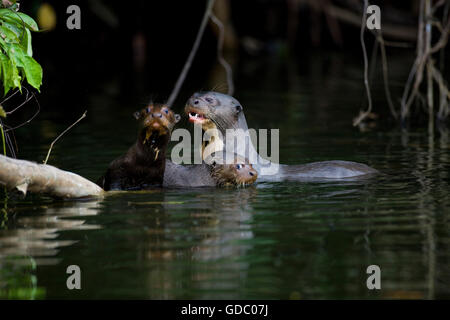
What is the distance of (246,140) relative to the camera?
7121 mm

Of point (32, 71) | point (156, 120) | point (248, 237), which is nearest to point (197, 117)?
point (156, 120)

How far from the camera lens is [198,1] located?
22.2m

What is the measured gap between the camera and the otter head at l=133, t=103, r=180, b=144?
19.9 feet

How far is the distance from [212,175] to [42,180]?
4.73 ft

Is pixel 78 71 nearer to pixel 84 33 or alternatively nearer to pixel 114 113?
pixel 84 33

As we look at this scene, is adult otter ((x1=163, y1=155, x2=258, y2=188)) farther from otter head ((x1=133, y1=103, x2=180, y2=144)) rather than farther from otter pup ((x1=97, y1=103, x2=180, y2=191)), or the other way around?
otter head ((x1=133, y1=103, x2=180, y2=144))

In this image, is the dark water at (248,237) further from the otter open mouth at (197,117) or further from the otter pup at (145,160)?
the otter open mouth at (197,117)

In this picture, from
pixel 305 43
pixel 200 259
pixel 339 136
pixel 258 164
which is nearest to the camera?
pixel 200 259

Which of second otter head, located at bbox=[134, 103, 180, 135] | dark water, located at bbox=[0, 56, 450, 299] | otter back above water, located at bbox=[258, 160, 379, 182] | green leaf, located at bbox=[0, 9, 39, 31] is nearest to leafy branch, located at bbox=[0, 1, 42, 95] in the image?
green leaf, located at bbox=[0, 9, 39, 31]

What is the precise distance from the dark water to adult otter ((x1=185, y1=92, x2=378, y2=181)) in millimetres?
196

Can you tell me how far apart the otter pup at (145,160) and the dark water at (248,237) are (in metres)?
0.23

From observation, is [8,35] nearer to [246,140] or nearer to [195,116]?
[195,116]

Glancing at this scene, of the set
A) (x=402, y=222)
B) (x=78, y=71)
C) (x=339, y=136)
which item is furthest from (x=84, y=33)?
(x=402, y=222)
